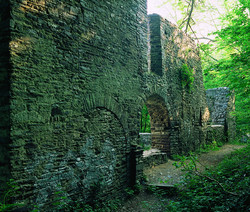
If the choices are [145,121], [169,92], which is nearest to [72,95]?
[169,92]

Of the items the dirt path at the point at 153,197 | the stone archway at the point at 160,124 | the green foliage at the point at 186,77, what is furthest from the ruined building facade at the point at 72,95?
the green foliage at the point at 186,77

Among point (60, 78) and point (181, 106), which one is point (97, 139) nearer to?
point (60, 78)

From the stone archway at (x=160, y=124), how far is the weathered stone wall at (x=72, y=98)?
251 cm

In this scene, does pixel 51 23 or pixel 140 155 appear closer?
pixel 51 23

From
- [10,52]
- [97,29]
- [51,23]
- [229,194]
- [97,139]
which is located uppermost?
[97,29]

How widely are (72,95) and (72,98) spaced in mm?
57

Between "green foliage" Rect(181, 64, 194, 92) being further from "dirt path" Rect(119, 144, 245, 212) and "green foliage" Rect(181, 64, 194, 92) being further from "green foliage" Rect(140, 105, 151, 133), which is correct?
"green foliage" Rect(140, 105, 151, 133)

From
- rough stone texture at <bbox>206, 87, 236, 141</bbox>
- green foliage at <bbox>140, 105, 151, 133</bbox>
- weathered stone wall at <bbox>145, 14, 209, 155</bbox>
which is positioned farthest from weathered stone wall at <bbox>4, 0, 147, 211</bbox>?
rough stone texture at <bbox>206, 87, 236, 141</bbox>

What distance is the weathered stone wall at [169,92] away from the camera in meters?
7.73

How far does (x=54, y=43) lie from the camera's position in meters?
3.50

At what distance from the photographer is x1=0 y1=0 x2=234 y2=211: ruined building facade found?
2.92 meters

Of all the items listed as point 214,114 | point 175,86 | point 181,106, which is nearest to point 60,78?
point 175,86

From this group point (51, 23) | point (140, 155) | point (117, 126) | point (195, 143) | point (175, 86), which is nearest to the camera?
point (51, 23)

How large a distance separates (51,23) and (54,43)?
0.34 m
